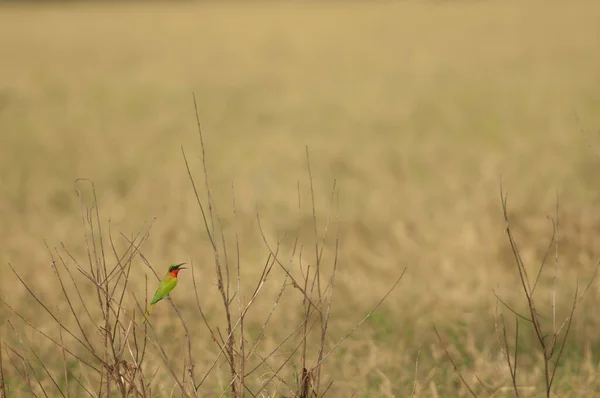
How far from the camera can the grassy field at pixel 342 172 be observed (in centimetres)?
315

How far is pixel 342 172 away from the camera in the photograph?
6699 mm

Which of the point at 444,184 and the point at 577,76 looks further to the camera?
the point at 577,76

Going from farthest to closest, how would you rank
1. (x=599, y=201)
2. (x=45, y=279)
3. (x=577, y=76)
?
1. (x=577, y=76)
2. (x=599, y=201)
3. (x=45, y=279)

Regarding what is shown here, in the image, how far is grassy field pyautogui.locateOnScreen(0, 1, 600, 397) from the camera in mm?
3146

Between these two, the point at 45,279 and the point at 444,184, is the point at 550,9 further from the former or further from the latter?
the point at 45,279

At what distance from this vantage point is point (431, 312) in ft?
11.9

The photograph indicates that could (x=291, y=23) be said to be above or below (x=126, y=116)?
above

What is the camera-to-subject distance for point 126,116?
8898 mm

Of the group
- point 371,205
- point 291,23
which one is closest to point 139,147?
point 371,205

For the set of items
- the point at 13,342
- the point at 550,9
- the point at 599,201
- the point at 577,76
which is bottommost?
the point at 13,342

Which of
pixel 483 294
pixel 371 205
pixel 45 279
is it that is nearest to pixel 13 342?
pixel 45 279

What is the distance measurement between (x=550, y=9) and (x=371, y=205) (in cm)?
1034

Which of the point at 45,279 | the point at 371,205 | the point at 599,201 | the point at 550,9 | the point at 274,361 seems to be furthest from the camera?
the point at 550,9

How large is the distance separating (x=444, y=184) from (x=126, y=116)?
4.47 meters
